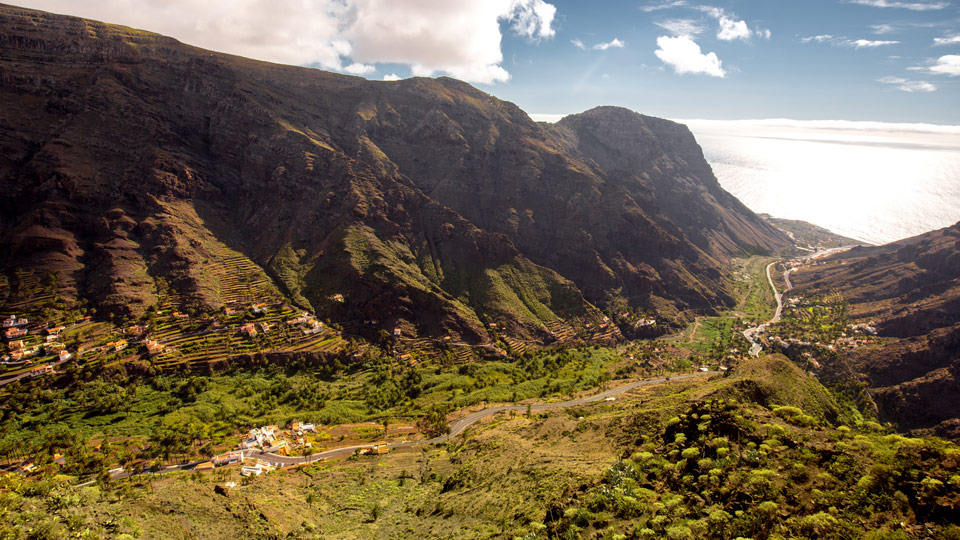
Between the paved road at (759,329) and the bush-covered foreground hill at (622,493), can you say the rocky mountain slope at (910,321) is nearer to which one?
the paved road at (759,329)

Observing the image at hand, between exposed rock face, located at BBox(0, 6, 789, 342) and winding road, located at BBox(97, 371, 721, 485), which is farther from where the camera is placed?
exposed rock face, located at BBox(0, 6, 789, 342)

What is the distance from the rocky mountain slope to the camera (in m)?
81.8

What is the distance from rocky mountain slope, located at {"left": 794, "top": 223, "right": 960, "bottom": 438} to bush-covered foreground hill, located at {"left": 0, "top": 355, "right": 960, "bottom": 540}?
54059mm

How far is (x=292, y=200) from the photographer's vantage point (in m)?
146

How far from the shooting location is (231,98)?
510 feet

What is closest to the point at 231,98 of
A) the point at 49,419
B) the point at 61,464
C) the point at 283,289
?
the point at 283,289

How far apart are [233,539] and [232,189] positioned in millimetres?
146003

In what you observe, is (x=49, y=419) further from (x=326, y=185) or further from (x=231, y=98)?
(x=231, y=98)

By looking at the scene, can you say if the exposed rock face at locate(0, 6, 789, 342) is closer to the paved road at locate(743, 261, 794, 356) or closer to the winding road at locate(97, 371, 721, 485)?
the paved road at locate(743, 261, 794, 356)

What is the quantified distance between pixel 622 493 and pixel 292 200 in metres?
154

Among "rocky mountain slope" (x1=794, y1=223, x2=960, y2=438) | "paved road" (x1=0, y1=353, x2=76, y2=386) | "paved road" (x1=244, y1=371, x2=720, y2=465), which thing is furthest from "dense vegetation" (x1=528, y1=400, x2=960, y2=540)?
"paved road" (x1=0, y1=353, x2=76, y2=386)

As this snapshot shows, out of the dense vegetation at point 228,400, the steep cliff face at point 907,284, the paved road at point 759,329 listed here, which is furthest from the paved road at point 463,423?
the steep cliff face at point 907,284

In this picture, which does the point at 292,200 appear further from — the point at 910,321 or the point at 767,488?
the point at 910,321

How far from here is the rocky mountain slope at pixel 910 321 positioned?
81.8m
